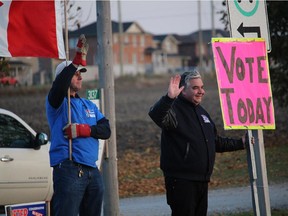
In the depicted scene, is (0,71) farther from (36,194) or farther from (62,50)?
(62,50)

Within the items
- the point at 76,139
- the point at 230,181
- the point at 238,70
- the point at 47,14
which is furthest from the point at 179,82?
the point at 230,181

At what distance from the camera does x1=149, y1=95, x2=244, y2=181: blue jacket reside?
704 cm

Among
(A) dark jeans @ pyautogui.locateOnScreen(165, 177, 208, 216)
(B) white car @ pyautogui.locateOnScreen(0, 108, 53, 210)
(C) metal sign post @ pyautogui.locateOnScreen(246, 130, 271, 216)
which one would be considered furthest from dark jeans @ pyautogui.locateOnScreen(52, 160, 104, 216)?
(B) white car @ pyautogui.locateOnScreen(0, 108, 53, 210)

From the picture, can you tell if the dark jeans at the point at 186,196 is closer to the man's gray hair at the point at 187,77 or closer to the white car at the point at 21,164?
the man's gray hair at the point at 187,77

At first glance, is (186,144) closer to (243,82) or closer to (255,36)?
(243,82)

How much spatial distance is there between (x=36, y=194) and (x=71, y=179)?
4.69 m

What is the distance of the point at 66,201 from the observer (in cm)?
675

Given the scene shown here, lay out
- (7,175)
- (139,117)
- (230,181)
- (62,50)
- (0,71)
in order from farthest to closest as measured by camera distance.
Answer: (139,117)
(230,181)
(0,71)
(7,175)
(62,50)

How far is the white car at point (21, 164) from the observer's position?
1102 centimetres

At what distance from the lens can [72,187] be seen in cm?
675

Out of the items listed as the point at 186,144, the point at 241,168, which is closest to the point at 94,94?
the point at 186,144

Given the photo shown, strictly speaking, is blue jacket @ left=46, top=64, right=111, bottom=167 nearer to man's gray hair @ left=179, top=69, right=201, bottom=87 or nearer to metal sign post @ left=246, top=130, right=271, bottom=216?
man's gray hair @ left=179, top=69, right=201, bottom=87

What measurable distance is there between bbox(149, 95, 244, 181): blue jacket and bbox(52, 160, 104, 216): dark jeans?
28.7 inches

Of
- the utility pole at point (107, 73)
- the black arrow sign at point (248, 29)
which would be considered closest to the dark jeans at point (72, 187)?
the black arrow sign at point (248, 29)
